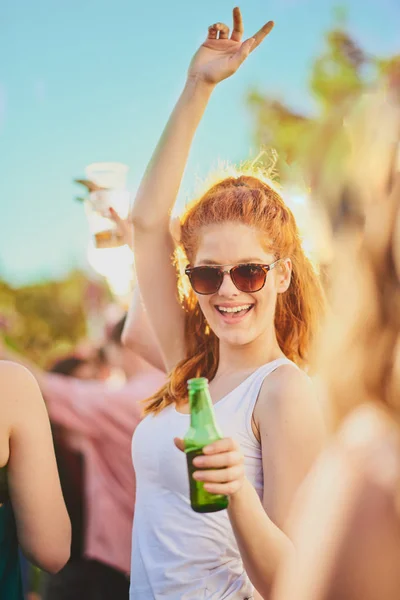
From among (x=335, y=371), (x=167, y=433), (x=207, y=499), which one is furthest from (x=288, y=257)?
(x=335, y=371)

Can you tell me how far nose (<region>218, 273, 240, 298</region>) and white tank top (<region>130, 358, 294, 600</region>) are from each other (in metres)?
0.18

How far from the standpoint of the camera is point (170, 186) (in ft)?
7.00

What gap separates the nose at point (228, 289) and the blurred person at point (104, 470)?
123 centimetres

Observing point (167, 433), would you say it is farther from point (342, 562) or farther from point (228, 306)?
point (342, 562)

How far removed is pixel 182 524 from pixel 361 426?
3.08 ft

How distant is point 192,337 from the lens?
2.15m

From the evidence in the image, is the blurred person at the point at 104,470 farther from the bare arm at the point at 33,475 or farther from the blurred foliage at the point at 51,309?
the blurred foliage at the point at 51,309

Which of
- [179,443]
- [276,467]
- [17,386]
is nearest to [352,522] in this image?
[179,443]

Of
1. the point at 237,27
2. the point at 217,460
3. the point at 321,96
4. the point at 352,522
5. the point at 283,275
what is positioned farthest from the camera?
the point at 321,96

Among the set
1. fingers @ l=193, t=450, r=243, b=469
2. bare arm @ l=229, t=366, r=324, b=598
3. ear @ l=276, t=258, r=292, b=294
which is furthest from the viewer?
ear @ l=276, t=258, r=292, b=294

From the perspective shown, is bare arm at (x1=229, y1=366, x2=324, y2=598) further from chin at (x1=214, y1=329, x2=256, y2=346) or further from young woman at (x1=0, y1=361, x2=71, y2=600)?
young woman at (x1=0, y1=361, x2=71, y2=600)

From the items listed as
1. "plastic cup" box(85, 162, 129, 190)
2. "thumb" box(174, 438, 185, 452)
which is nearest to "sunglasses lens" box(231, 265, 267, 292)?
Answer: "thumb" box(174, 438, 185, 452)

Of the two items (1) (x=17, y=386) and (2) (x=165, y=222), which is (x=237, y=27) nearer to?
(2) (x=165, y=222)

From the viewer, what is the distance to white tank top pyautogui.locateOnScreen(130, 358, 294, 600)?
66.1 inches
